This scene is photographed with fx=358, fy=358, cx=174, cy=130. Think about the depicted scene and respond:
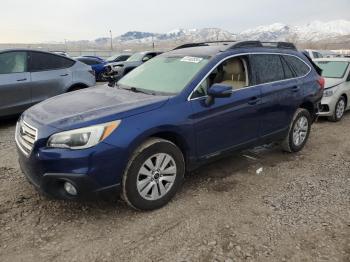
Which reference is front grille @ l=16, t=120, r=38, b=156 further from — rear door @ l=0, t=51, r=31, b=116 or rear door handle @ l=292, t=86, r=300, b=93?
rear door handle @ l=292, t=86, r=300, b=93

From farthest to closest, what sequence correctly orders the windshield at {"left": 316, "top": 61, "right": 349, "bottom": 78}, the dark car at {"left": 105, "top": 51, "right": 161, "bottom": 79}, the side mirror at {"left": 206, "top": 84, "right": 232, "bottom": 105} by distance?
the dark car at {"left": 105, "top": 51, "right": 161, "bottom": 79}, the windshield at {"left": 316, "top": 61, "right": 349, "bottom": 78}, the side mirror at {"left": 206, "top": 84, "right": 232, "bottom": 105}

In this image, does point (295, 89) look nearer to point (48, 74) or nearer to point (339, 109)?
point (339, 109)

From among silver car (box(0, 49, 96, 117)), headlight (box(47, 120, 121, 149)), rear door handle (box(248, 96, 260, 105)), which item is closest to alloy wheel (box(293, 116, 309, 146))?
rear door handle (box(248, 96, 260, 105))

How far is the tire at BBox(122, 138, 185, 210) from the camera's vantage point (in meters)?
3.49

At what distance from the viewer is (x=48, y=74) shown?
7551 millimetres

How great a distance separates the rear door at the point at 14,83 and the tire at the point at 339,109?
6691 mm

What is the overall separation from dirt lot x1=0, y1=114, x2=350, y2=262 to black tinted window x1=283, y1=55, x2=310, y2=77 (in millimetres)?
1627

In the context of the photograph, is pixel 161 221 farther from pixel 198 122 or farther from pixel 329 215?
pixel 329 215

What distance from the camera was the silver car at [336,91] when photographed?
8195 millimetres

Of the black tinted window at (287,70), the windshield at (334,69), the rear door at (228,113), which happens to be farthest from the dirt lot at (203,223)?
the windshield at (334,69)

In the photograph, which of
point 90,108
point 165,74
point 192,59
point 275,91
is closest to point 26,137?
point 90,108

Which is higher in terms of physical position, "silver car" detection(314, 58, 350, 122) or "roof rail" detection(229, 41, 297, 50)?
"roof rail" detection(229, 41, 297, 50)

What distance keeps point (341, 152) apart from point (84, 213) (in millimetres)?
4328

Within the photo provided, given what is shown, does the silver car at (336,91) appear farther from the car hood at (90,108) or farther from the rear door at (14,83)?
the rear door at (14,83)
